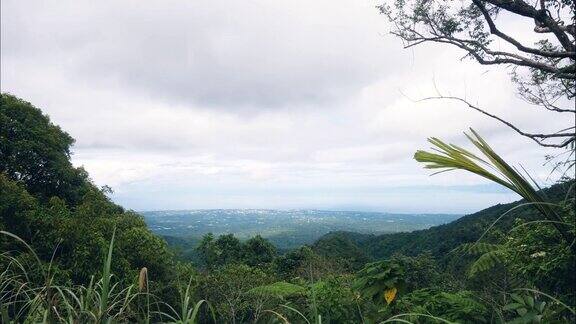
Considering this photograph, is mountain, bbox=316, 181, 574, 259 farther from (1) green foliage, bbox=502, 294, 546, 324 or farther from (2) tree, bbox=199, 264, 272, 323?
(1) green foliage, bbox=502, 294, 546, 324

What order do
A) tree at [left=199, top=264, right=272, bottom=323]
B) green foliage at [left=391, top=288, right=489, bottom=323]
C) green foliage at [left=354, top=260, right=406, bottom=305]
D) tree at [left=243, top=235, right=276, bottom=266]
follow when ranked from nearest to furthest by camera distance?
green foliage at [left=391, top=288, right=489, bottom=323] → green foliage at [left=354, top=260, right=406, bottom=305] → tree at [left=199, top=264, right=272, bottom=323] → tree at [left=243, top=235, right=276, bottom=266]

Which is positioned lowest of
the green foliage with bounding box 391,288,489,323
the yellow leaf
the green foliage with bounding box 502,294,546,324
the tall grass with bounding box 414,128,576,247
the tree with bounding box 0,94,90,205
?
the yellow leaf

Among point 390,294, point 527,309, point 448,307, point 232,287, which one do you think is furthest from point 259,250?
point 527,309

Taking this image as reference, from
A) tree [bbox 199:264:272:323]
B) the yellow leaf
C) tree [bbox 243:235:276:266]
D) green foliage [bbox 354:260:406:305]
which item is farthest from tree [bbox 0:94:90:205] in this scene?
tree [bbox 243:235:276:266]

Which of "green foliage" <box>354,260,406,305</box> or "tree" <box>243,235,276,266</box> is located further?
"tree" <box>243,235,276,266</box>

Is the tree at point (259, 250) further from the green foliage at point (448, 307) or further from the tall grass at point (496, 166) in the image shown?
the tall grass at point (496, 166)

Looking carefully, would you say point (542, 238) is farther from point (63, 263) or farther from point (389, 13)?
point (63, 263)

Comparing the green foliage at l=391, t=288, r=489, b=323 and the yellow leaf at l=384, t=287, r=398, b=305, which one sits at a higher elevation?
the green foliage at l=391, t=288, r=489, b=323

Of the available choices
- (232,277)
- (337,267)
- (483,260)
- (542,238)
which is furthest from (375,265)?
A: (337,267)

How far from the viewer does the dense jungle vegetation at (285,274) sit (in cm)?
186


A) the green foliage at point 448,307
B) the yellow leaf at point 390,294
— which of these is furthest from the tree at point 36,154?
the green foliage at point 448,307

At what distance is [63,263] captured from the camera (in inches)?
459

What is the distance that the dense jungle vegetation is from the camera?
6.11 feet

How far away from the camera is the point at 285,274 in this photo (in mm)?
28312
